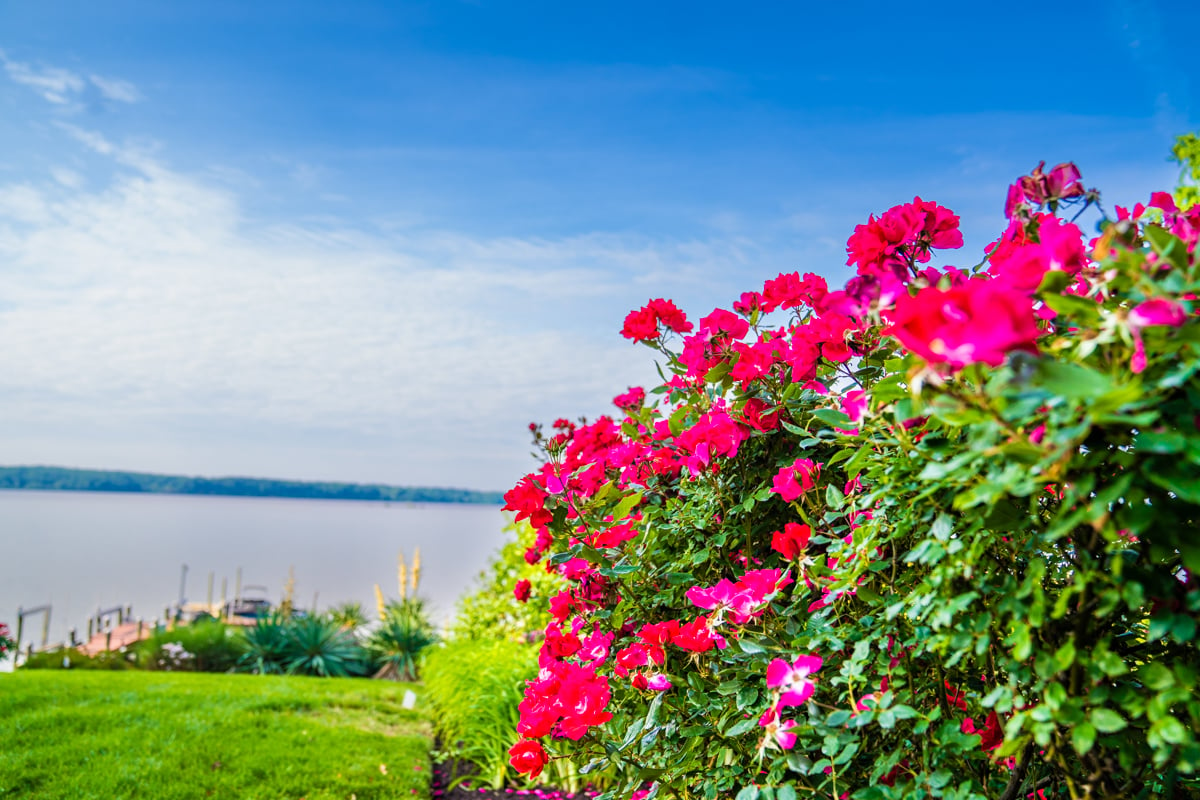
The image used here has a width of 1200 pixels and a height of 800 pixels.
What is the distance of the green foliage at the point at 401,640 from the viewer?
9203 mm

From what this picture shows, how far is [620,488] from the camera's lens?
1.99 m

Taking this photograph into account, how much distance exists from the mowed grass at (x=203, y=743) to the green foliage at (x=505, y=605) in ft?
2.78

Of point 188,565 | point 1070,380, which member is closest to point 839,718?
point 1070,380

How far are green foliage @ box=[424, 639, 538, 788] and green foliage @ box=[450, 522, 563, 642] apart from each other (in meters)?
0.24

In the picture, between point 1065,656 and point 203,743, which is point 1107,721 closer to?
point 1065,656

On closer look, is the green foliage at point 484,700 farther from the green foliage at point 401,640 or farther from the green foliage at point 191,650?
the green foliage at point 191,650

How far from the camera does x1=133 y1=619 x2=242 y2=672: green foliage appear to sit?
912cm

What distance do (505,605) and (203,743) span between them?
2.22m

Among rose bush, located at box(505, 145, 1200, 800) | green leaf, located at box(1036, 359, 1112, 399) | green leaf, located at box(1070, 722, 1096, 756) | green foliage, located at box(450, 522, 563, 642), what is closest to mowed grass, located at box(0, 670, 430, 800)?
green foliage, located at box(450, 522, 563, 642)

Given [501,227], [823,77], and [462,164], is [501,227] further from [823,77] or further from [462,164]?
[823,77]

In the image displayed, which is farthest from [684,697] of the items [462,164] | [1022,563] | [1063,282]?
[462,164]

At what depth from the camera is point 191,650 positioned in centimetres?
934

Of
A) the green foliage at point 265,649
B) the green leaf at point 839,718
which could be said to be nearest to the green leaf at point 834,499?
the green leaf at point 839,718

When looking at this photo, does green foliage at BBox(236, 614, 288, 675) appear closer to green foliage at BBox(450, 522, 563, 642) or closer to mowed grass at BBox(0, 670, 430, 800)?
mowed grass at BBox(0, 670, 430, 800)
